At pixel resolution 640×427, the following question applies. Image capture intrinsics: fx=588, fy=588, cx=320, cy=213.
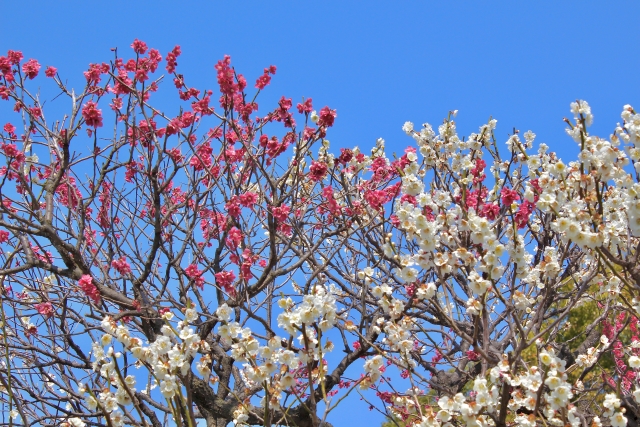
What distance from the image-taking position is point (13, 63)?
532 centimetres

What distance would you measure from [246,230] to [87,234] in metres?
1.55

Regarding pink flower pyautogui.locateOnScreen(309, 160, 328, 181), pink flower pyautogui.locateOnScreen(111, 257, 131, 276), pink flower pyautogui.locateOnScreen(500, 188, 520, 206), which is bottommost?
pink flower pyautogui.locateOnScreen(500, 188, 520, 206)

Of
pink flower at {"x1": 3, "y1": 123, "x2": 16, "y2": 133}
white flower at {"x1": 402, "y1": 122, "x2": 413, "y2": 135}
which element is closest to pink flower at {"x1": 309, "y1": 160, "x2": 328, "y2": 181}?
white flower at {"x1": 402, "y1": 122, "x2": 413, "y2": 135}

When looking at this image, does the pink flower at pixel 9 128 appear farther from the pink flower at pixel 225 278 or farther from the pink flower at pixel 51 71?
the pink flower at pixel 225 278

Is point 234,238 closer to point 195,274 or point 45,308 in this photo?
point 195,274

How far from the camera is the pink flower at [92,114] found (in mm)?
4688

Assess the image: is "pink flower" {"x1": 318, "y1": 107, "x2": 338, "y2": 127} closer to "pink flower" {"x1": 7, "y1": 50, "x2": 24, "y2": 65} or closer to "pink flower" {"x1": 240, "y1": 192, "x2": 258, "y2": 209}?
"pink flower" {"x1": 240, "y1": 192, "x2": 258, "y2": 209}

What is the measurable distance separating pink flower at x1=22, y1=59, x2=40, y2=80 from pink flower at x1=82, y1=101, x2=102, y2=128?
1002 mm

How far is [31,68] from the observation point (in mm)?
5305

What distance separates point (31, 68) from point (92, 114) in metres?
1.11

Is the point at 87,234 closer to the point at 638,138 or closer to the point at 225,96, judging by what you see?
the point at 225,96

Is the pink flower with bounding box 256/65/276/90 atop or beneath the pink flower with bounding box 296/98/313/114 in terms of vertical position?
atop

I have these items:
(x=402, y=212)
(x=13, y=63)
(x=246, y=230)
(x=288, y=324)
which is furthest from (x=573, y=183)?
(x=13, y=63)

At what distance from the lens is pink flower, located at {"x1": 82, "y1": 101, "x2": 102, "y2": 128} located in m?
4.69
